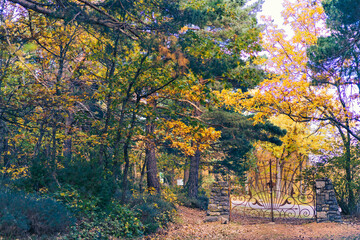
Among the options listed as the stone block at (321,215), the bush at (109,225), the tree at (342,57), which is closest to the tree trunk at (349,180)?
the tree at (342,57)

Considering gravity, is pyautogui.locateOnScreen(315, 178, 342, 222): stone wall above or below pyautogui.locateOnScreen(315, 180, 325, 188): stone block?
below

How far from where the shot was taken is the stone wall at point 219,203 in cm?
1179

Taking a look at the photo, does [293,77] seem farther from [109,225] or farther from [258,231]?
[109,225]

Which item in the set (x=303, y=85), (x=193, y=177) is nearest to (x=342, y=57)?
(x=303, y=85)

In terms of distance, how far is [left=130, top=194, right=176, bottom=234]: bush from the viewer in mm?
8523

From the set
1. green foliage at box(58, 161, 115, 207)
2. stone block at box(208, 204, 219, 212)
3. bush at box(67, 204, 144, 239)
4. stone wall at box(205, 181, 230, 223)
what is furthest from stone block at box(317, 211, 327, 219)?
green foliage at box(58, 161, 115, 207)

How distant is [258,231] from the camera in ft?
32.6

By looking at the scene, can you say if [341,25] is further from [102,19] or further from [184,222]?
[184,222]

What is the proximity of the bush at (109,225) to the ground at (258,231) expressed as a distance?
2.10ft

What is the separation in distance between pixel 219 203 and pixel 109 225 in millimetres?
5732

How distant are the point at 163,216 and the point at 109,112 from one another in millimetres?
3596

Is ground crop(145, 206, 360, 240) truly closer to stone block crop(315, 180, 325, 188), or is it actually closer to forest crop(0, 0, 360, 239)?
forest crop(0, 0, 360, 239)

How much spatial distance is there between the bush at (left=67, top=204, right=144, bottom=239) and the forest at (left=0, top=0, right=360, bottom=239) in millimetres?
30

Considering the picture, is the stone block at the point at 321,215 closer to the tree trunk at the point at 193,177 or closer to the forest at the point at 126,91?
the forest at the point at 126,91
